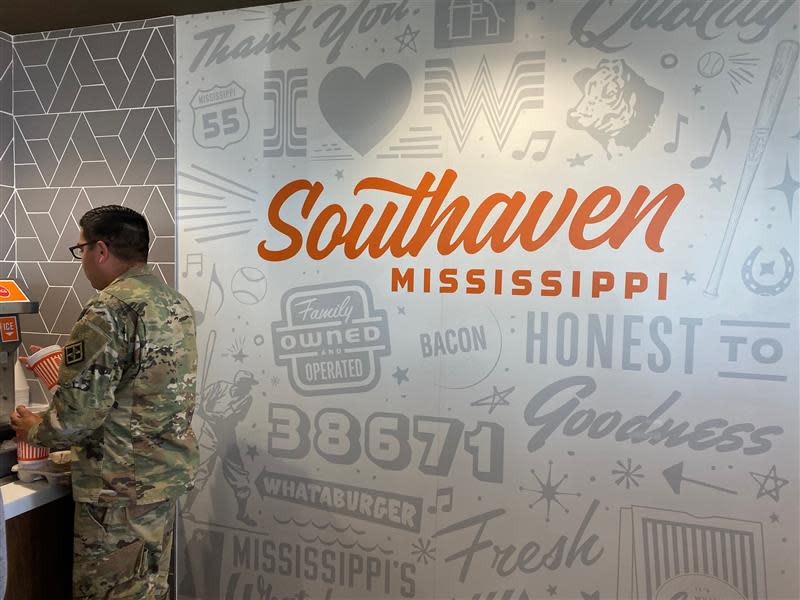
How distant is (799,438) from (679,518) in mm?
454

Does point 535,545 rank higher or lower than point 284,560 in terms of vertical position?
higher

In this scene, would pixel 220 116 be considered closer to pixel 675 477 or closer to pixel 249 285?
pixel 249 285

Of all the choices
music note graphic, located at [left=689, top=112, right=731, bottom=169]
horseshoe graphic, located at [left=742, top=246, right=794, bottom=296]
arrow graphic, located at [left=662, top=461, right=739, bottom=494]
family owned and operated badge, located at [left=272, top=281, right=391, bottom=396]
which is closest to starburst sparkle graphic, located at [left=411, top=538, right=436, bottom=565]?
family owned and operated badge, located at [left=272, top=281, right=391, bottom=396]

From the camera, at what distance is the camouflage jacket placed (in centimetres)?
185

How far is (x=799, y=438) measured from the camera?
1.99 metres

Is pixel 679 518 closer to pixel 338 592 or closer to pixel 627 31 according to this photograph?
pixel 338 592

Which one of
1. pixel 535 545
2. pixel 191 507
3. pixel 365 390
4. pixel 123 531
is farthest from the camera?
pixel 191 507

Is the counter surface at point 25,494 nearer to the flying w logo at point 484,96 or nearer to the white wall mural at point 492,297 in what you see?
the white wall mural at point 492,297

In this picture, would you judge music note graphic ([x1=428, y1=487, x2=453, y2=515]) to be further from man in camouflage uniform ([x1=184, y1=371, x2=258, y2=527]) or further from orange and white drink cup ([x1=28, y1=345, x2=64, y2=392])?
orange and white drink cup ([x1=28, y1=345, x2=64, y2=392])

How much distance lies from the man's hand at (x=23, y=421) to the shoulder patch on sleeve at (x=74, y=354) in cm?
27

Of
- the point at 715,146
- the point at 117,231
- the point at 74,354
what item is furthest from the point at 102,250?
the point at 715,146

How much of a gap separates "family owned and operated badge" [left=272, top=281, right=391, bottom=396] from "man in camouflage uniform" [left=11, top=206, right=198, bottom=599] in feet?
1.64

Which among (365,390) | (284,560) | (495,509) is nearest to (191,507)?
(284,560)

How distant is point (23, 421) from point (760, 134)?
2.51 meters
